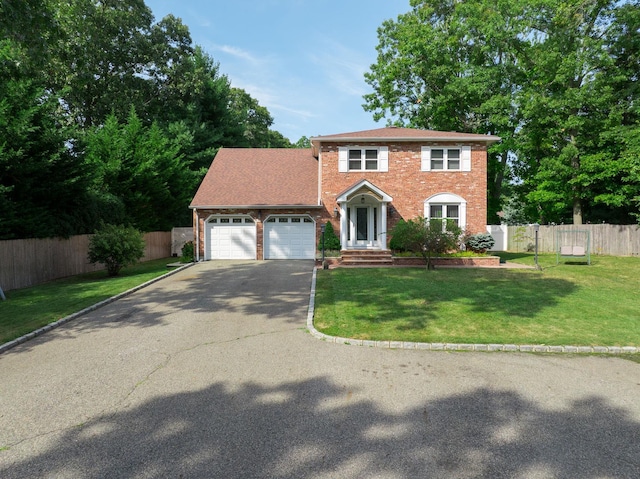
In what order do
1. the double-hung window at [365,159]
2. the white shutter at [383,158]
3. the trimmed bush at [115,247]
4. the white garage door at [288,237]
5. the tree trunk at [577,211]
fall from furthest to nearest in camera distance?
the tree trunk at [577,211] → the white garage door at [288,237] → the double-hung window at [365,159] → the white shutter at [383,158] → the trimmed bush at [115,247]

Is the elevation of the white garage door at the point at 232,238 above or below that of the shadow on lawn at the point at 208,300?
above

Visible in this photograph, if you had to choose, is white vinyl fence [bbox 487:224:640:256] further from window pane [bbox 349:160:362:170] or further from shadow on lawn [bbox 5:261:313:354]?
shadow on lawn [bbox 5:261:313:354]

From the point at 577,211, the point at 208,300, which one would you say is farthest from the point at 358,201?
the point at 577,211

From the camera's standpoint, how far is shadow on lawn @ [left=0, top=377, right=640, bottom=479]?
3.16 metres

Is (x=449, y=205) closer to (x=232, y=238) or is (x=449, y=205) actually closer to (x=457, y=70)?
(x=232, y=238)

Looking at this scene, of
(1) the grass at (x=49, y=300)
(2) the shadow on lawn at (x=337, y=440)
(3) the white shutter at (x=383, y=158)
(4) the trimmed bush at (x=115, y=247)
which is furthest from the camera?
(3) the white shutter at (x=383, y=158)

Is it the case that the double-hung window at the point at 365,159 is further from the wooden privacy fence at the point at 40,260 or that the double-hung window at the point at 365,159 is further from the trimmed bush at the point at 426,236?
the wooden privacy fence at the point at 40,260

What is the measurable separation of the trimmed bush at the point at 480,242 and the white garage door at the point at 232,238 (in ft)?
35.2

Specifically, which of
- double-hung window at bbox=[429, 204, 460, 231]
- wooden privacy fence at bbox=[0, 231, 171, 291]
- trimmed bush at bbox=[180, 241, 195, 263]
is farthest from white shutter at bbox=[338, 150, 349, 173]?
wooden privacy fence at bbox=[0, 231, 171, 291]

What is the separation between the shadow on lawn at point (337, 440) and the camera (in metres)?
3.16

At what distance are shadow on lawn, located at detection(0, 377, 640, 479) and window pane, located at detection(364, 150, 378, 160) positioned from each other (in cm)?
1647

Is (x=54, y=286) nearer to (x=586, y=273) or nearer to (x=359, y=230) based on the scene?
(x=359, y=230)

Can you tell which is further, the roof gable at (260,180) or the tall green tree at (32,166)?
the roof gable at (260,180)

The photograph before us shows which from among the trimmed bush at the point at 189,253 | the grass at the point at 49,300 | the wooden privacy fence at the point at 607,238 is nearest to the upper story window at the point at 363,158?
the trimmed bush at the point at 189,253
